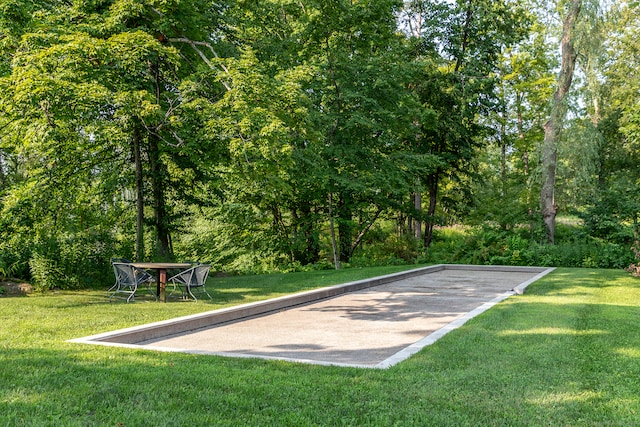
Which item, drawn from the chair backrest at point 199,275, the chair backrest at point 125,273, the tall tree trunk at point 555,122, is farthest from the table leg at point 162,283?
the tall tree trunk at point 555,122

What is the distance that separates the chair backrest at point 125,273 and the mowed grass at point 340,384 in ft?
10.00

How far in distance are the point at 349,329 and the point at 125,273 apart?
17.6 ft

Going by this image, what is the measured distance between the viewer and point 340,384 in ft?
15.8

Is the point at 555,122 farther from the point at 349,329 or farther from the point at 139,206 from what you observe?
the point at 349,329

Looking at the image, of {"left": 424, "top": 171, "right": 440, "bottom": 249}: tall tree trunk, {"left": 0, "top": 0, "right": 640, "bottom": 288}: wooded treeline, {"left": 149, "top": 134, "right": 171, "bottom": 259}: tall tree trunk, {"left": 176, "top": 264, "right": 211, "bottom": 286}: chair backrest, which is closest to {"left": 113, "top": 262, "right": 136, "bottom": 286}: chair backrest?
{"left": 176, "top": 264, "right": 211, "bottom": 286}: chair backrest

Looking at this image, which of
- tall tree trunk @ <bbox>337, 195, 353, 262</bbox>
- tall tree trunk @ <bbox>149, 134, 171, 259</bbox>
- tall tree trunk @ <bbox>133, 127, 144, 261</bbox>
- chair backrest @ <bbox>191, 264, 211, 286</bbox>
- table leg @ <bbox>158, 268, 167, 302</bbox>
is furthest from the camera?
tall tree trunk @ <bbox>337, 195, 353, 262</bbox>

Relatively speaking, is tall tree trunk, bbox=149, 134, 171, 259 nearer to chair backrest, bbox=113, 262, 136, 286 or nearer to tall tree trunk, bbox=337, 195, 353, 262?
chair backrest, bbox=113, 262, 136, 286

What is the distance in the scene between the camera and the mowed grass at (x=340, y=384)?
13.0ft

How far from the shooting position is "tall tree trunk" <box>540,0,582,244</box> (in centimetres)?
2275

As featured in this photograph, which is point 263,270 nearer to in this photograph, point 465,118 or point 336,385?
point 465,118

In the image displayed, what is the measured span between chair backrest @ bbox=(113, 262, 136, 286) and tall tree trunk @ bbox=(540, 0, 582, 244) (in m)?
19.6

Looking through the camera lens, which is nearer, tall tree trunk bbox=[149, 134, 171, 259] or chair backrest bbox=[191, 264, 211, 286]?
chair backrest bbox=[191, 264, 211, 286]

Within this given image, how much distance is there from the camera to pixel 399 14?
29.2 m

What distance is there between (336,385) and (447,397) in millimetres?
991
